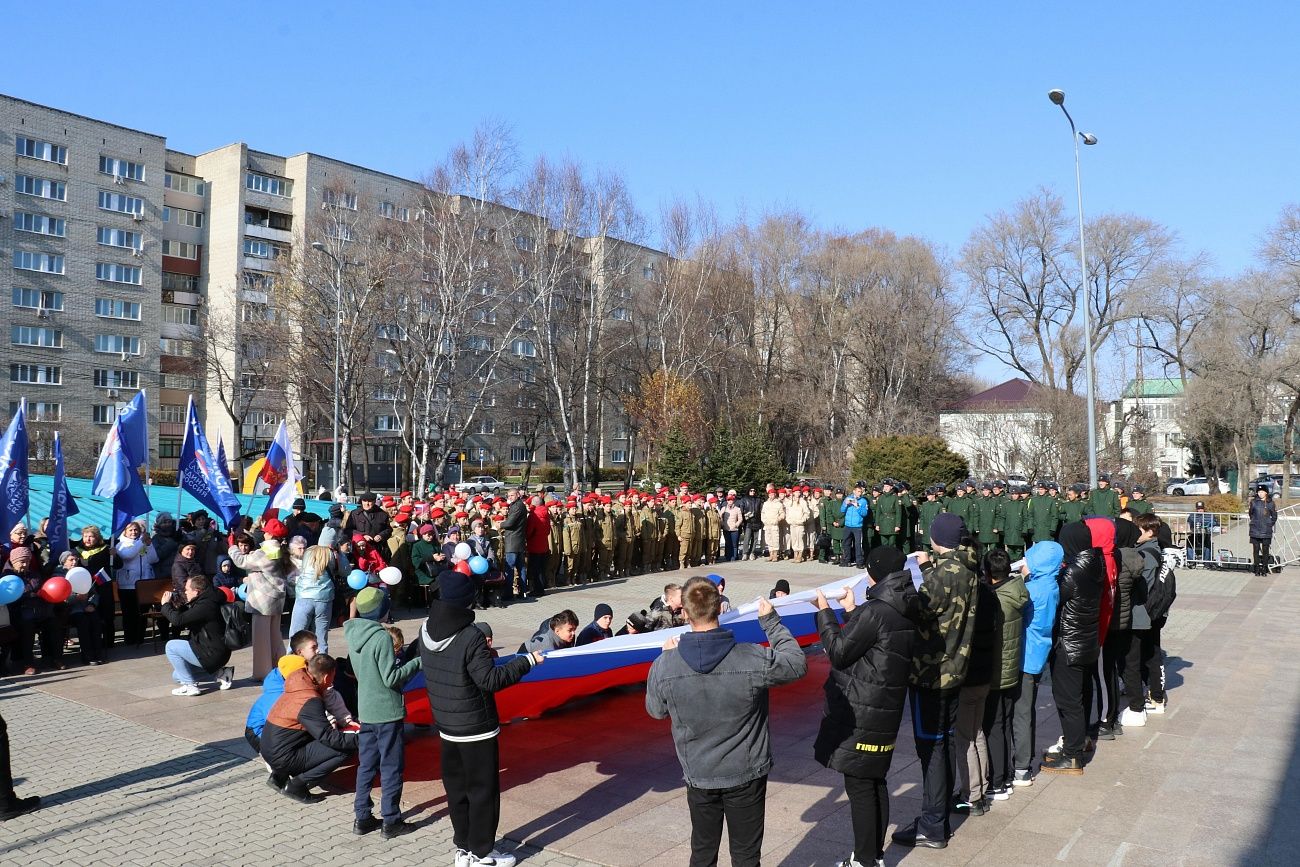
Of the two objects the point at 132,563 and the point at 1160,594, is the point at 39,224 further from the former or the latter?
the point at 1160,594

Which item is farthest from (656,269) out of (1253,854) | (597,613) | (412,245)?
(1253,854)

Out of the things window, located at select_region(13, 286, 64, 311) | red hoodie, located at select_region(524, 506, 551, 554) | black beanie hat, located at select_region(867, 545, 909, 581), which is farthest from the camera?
window, located at select_region(13, 286, 64, 311)

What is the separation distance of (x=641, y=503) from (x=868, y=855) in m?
15.9

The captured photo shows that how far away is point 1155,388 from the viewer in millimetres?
71188

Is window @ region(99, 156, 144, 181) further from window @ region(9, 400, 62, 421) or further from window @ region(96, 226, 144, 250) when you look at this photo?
window @ region(9, 400, 62, 421)

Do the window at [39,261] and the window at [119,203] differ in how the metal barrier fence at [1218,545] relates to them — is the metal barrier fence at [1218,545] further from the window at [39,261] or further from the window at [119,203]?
the window at [119,203]

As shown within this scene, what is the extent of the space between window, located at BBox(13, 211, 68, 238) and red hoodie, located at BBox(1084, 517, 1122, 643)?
2303 inches

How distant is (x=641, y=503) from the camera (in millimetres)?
21000

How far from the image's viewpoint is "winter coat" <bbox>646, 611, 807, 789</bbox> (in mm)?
4402

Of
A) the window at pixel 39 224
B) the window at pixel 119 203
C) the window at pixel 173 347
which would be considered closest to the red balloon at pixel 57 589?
the window at pixel 39 224

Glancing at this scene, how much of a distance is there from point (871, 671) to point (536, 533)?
1266 cm

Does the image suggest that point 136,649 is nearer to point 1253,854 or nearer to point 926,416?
point 1253,854

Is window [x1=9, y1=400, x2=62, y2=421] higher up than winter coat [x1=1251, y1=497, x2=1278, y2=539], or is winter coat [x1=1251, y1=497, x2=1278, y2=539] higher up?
window [x1=9, y1=400, x2=62, y2=421]

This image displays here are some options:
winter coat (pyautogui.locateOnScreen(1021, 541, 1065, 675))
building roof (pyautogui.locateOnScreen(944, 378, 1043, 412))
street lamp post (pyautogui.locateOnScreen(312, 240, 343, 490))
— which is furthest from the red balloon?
building roof (pyautogui.locateOnScreen(944, 378, 1043, 412))
